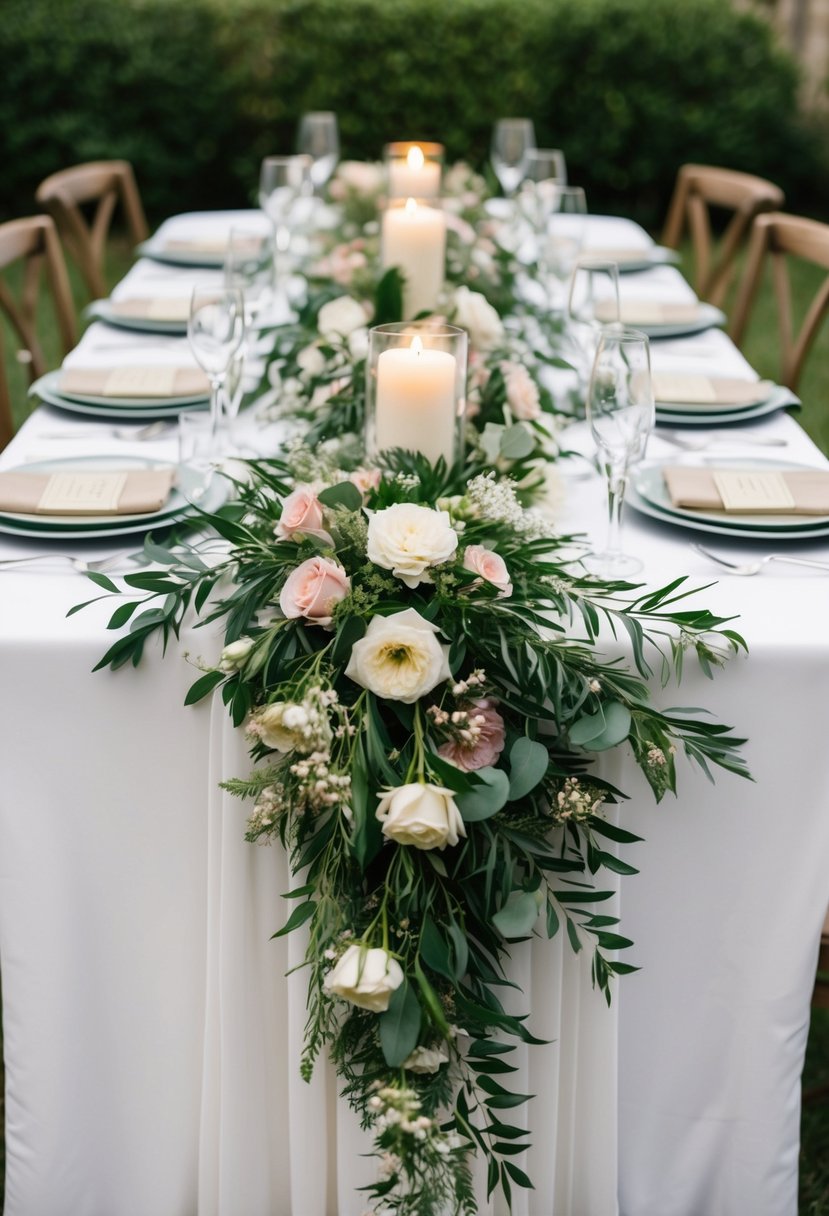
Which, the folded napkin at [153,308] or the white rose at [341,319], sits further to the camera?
the folded napkin at [153,308]

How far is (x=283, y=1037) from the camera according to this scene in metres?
1.41

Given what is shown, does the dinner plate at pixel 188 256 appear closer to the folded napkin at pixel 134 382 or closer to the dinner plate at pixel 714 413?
the folded napkin at pixel 134 382

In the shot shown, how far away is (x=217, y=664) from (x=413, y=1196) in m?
0.50

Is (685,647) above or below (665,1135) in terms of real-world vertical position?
above

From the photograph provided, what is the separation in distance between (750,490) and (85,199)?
2412 mm

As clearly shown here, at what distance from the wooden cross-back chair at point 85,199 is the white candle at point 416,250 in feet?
4.44

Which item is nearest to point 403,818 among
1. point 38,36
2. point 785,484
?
point 785,484

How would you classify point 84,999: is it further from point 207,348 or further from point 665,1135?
point 207,348

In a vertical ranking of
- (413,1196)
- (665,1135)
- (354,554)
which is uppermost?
(354,554)

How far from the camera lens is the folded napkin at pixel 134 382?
2.03 metres

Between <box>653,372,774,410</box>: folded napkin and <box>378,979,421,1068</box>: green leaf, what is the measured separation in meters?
1.17

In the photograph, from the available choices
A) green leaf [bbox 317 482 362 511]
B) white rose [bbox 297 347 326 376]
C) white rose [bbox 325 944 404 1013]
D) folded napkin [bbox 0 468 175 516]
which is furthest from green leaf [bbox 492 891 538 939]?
white rose [bbox 297 347 326 376]

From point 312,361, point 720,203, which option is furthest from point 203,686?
point 720,203

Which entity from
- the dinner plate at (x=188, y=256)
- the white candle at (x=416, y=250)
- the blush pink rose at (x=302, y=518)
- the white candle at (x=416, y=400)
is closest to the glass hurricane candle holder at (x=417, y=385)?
the white candle at (x=416, y=400)
